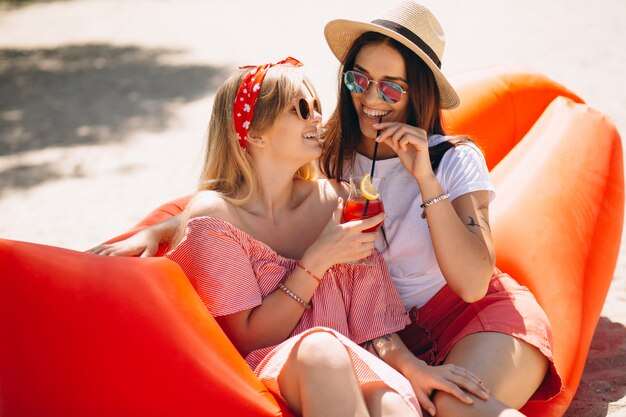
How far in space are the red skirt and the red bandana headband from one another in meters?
0.91

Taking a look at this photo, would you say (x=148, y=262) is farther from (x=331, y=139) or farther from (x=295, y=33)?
(x=295, y=33)

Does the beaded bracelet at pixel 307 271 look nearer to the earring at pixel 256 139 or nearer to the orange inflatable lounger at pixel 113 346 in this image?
the orange inflatable lounger at pixel 113 346

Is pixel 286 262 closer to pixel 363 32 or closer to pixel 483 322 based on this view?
pixel 483 322

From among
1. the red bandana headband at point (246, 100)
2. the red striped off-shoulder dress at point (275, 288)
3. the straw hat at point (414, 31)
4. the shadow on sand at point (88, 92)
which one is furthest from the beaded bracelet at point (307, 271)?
the shadow on sand at point (88, 92)

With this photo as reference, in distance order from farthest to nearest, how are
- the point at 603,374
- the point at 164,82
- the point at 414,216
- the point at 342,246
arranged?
the point at 164,82
the point at 603,374
the point at 414,216
the point at 342,246

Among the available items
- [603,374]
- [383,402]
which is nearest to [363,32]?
[383,402]

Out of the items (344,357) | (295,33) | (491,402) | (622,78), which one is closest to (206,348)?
(344,357)

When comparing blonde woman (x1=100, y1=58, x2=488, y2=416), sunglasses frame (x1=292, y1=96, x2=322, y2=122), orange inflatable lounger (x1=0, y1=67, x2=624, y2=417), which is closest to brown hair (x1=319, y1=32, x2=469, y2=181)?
blonde woman (x1=100, y1=58, x2=488, y2=416)

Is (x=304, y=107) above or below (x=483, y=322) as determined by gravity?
above

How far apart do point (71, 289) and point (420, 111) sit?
141 cm

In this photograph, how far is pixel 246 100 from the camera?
9.38 ft

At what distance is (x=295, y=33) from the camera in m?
10.2

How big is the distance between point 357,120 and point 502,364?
112 centimetres

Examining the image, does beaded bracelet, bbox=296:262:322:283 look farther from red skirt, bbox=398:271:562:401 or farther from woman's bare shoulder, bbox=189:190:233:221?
red skirt, bbox=398:271:562:401
